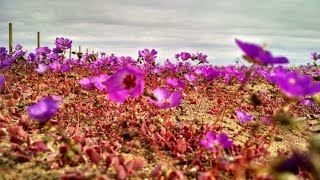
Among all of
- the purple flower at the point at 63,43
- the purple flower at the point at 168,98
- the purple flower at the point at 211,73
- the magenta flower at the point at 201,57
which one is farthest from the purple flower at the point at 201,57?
the purple flower at the point at 168,98

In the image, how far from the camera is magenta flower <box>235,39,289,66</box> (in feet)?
8.19

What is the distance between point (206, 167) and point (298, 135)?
8.73ft

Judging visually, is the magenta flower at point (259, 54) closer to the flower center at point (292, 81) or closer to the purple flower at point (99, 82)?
the flower center at point (292, 81)

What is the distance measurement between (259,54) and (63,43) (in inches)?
229

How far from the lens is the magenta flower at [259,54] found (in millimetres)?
2496

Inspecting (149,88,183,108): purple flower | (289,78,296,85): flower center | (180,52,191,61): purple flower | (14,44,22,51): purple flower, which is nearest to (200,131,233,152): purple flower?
(149,88,183,108): purple flower

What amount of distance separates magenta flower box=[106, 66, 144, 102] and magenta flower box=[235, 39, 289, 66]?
68 cm

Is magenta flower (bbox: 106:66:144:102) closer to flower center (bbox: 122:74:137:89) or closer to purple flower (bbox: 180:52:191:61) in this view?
flower center (bbox: 122:74:137:89)

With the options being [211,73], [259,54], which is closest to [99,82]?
[211,73]

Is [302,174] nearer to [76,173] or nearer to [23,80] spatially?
[76,173]

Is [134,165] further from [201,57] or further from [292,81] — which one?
[201,57]

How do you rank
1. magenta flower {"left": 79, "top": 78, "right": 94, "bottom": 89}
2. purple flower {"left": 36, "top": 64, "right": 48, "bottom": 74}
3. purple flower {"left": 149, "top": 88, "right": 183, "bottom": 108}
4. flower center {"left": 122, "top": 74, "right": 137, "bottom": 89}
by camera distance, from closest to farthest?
flower center {"left": 122, "top": 74, "right": 137, "bottom": 89}
purple flower {"left": 149, "top": 88, "right": 183, "bottom": 108}
magenta flower {"left": 79, "top": 78, "right": 94, "bottom": 89}
purple flower {"left": 36, "top": 64, "right": 48, "bottom": 74}

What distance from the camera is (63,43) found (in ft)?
25.8

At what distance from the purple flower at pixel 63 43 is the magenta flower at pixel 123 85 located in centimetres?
509
